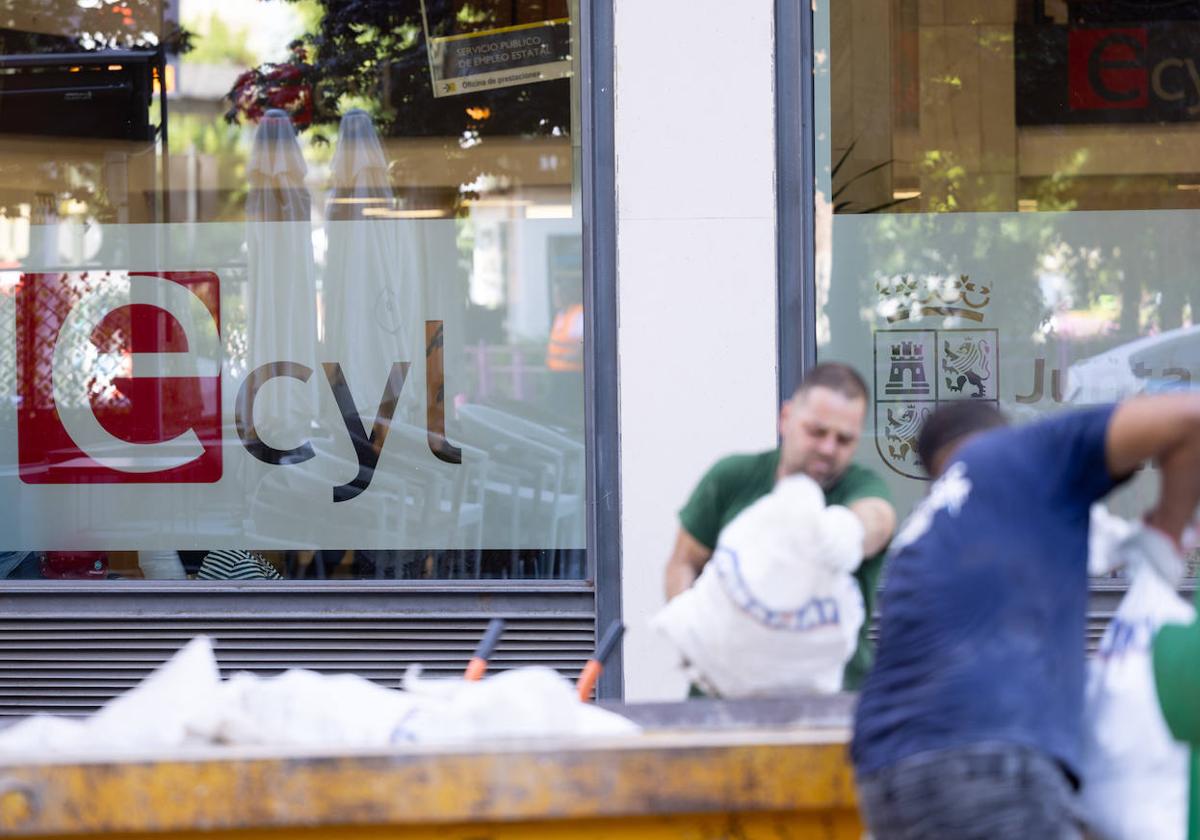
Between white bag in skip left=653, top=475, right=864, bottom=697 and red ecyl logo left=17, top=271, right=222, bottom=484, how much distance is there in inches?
149

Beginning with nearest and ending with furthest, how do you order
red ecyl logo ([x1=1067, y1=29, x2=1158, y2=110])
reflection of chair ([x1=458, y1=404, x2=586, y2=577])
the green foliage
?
reflection of chair ([x1=458, y1=404, x2=586, y2=577])
red ecyl logo ([x1=1067, y1=29, x2=1158, y2=110])
the green foliage

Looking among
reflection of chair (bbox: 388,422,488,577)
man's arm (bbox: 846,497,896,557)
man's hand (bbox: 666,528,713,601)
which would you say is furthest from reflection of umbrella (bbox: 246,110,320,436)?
man's arm (bbox: 846,497,896,557)

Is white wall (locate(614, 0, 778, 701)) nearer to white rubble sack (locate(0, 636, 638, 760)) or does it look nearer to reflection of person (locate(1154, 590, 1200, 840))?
white rubble sack (locate(0, 636, 638, 760))

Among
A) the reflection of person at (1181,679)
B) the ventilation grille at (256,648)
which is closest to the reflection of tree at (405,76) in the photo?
the ventilation grille at (256,648)

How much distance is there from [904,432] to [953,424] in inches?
133

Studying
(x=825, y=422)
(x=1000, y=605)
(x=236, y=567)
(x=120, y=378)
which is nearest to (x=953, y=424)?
(x=825, y=422)

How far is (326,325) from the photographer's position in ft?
20.8

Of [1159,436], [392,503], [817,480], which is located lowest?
[392,503]

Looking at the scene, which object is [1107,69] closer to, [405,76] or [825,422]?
[405,76]

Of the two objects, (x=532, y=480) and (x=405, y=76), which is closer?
(x=532, y=480)

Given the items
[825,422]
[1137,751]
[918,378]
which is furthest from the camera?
[918,378]

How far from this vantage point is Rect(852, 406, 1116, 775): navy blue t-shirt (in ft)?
7.58

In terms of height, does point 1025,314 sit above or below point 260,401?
above

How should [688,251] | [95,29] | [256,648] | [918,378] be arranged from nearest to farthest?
[688,251]
[256,648]
[918,378]
[95,29]
